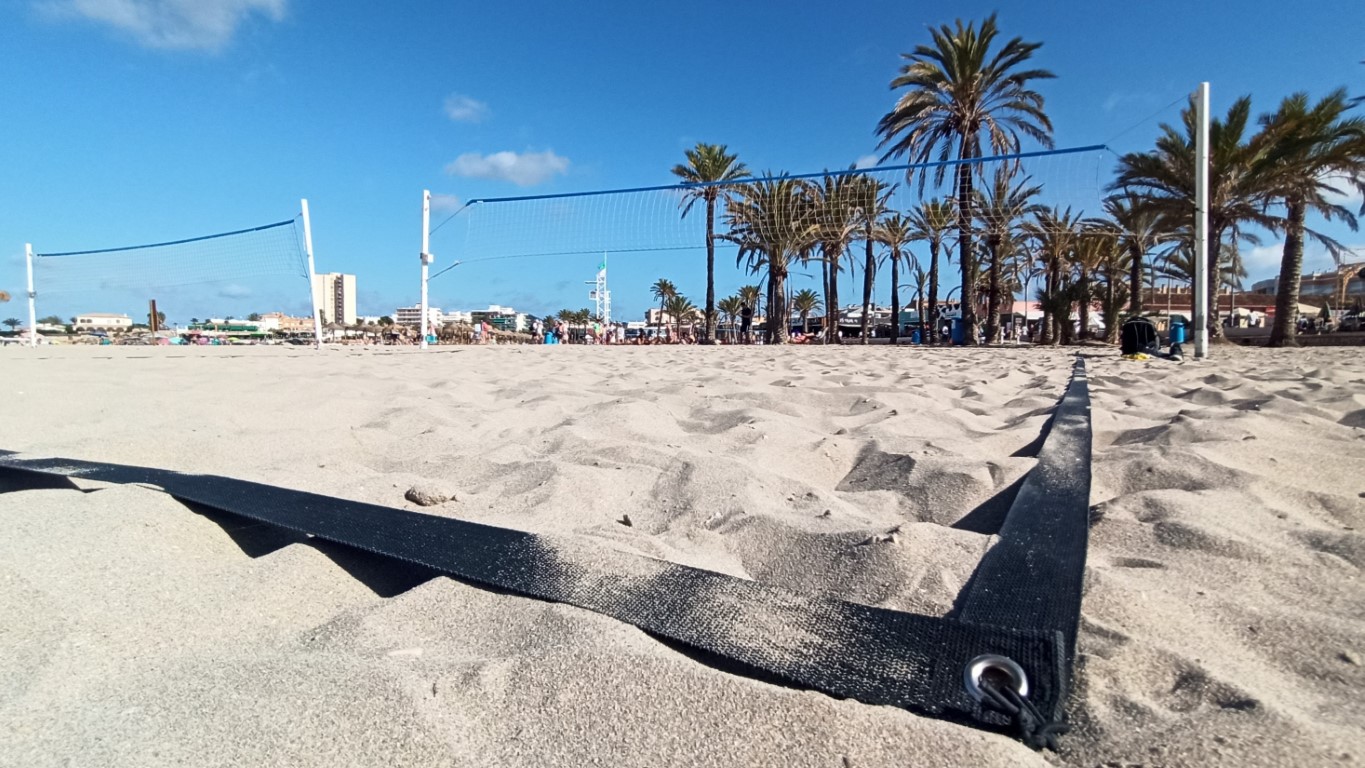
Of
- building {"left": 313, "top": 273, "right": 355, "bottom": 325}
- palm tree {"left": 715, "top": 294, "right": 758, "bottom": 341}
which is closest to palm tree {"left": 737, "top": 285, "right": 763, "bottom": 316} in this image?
palm tree {"left": 715, "top": 294, "right": 758, "bottom": 341}

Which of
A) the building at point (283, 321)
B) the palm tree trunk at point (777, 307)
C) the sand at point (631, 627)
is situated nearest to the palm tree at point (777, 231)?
the palm tree trunk at point (777, 307)

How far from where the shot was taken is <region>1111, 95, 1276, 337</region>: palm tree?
46.6 feet

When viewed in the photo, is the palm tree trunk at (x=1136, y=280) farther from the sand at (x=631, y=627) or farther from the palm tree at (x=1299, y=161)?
the sand at (x=631, y=627)

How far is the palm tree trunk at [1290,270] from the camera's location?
13698 mm

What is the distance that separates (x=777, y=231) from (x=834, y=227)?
99.0 inches

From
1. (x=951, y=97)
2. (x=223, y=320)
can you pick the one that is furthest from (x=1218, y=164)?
(x=223, y=320)

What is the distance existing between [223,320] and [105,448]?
212 feet

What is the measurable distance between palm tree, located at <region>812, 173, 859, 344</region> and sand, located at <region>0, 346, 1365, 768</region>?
22.5m

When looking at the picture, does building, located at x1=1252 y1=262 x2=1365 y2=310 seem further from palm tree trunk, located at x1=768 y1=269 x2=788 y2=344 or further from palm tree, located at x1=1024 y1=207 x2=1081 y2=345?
palm tree trunk, located at x1=768 y1=269 x2=788 y2=344

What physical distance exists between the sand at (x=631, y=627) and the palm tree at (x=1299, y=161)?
579 inches

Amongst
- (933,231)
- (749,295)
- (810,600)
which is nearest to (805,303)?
(749,295)

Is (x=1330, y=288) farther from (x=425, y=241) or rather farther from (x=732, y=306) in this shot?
(x=425, y=241)

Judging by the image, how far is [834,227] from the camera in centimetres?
2566

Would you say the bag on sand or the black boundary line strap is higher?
the bag on sand
